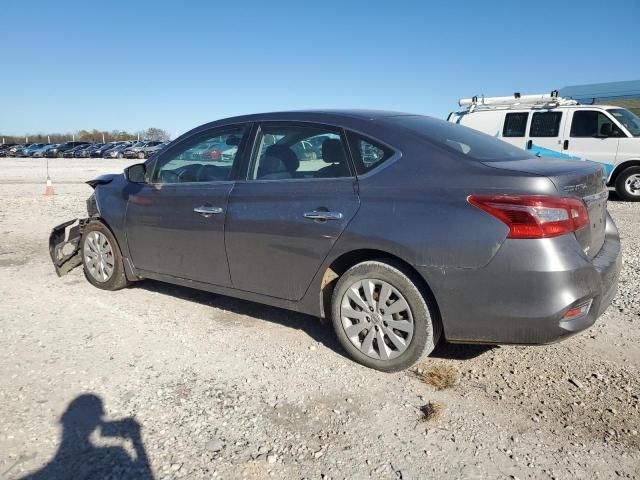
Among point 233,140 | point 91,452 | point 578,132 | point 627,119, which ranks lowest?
point 91,452

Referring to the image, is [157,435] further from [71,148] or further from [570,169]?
[71,148]

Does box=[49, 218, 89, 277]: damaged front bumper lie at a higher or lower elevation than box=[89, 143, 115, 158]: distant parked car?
lower

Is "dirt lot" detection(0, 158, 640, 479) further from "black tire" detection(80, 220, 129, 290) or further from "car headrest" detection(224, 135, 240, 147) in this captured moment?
"car headrest" detection(224, 135, 240, 147)

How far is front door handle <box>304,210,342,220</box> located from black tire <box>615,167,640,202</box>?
9.97m

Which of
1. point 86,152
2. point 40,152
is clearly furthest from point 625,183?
point 40,152

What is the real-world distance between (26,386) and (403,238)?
2480 mm

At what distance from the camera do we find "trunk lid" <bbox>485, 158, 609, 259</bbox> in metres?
2.74

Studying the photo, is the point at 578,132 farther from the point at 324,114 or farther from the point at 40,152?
the point at 40,152

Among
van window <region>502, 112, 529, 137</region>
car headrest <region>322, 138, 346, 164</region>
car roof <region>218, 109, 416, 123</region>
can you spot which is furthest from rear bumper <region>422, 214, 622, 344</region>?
van window <region>502, 112, 529, 137</region>

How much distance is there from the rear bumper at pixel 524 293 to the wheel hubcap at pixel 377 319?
0.27m

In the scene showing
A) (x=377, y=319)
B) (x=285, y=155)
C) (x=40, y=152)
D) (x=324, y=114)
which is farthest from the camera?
(x=40, y=152)

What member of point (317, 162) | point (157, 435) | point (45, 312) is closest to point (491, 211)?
point (317, 162)

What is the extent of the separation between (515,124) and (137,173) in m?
9.69

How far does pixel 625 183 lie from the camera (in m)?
10.7
